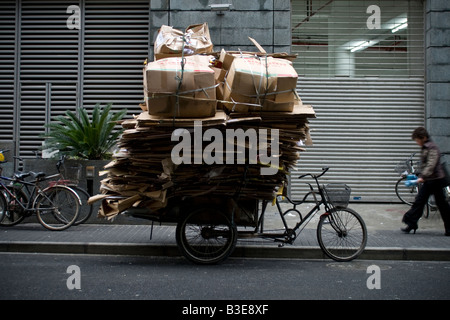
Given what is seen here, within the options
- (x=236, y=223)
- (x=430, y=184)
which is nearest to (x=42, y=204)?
(x=236, y=223)

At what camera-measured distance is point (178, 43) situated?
638cm

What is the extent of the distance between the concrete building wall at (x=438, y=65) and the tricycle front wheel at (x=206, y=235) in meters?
6.64

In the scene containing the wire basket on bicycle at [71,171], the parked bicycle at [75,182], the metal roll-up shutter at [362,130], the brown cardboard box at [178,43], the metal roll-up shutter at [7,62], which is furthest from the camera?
the metal roll-up shutter at [7,62]

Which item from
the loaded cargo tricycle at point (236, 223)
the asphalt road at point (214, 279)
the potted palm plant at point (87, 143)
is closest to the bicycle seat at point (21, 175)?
the potted palm plant at point (87, 143)

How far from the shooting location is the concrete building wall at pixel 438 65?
10.7 m

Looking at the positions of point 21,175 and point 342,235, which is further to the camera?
point 21,175

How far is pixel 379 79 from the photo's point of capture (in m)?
11.0

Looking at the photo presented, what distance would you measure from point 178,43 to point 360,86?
5.94m

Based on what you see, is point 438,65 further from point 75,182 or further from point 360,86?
point 75,182

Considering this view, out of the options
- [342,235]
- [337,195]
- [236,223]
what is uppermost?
[337,195]

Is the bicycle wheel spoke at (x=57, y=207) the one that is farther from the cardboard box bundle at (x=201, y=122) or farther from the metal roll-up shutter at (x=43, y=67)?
the metal roll-up shutter at (x=43, y=67)

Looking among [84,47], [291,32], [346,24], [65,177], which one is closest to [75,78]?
[84,47]
